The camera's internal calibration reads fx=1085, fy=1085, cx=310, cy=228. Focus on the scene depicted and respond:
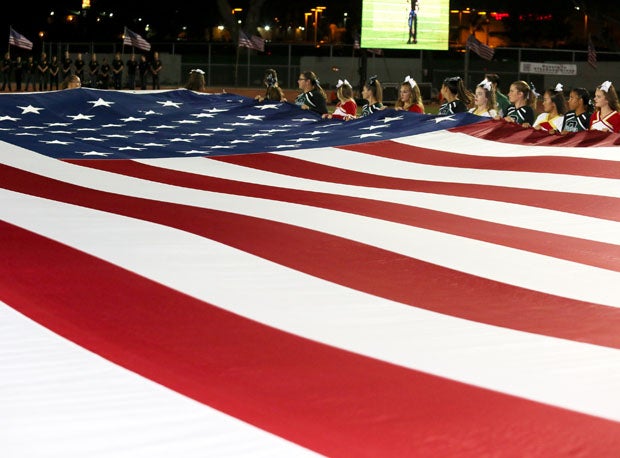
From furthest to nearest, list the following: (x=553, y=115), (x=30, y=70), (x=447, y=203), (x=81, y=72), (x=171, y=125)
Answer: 1. (x=30, y=70)
2. (x=81, y=72)
3. (x=171, y=125)
4. (x=553, y=115)
5. (x=447, y=203)

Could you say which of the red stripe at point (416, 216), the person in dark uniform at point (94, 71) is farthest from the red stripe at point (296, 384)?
the person in dark uniform at point (94, 71)

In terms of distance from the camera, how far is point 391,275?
4230mm

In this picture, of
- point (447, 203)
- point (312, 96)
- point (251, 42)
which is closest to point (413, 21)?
point (251, 42)

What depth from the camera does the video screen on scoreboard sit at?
72.1ft

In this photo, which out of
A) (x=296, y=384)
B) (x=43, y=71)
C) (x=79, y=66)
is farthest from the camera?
(x=43, y=71)

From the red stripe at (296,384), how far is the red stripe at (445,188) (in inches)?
108

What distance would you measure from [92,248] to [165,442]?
226 centimetres

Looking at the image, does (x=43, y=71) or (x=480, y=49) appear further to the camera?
(x=43, y=71)

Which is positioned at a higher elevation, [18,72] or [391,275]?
[18,72]

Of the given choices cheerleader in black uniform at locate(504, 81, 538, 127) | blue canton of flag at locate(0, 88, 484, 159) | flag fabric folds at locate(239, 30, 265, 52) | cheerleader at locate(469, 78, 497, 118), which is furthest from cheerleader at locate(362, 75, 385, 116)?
flag fabric folds at locate(239, 30, 265, 52)

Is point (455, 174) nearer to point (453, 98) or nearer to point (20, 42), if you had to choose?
point (453, 98)

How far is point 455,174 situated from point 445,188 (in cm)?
51

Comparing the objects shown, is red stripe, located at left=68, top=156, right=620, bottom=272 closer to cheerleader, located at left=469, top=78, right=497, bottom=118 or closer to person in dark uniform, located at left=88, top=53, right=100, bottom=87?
cheerleader, located at left=469, top=78, right=497, bottom=118

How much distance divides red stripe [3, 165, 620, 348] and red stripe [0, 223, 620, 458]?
0.67 m
